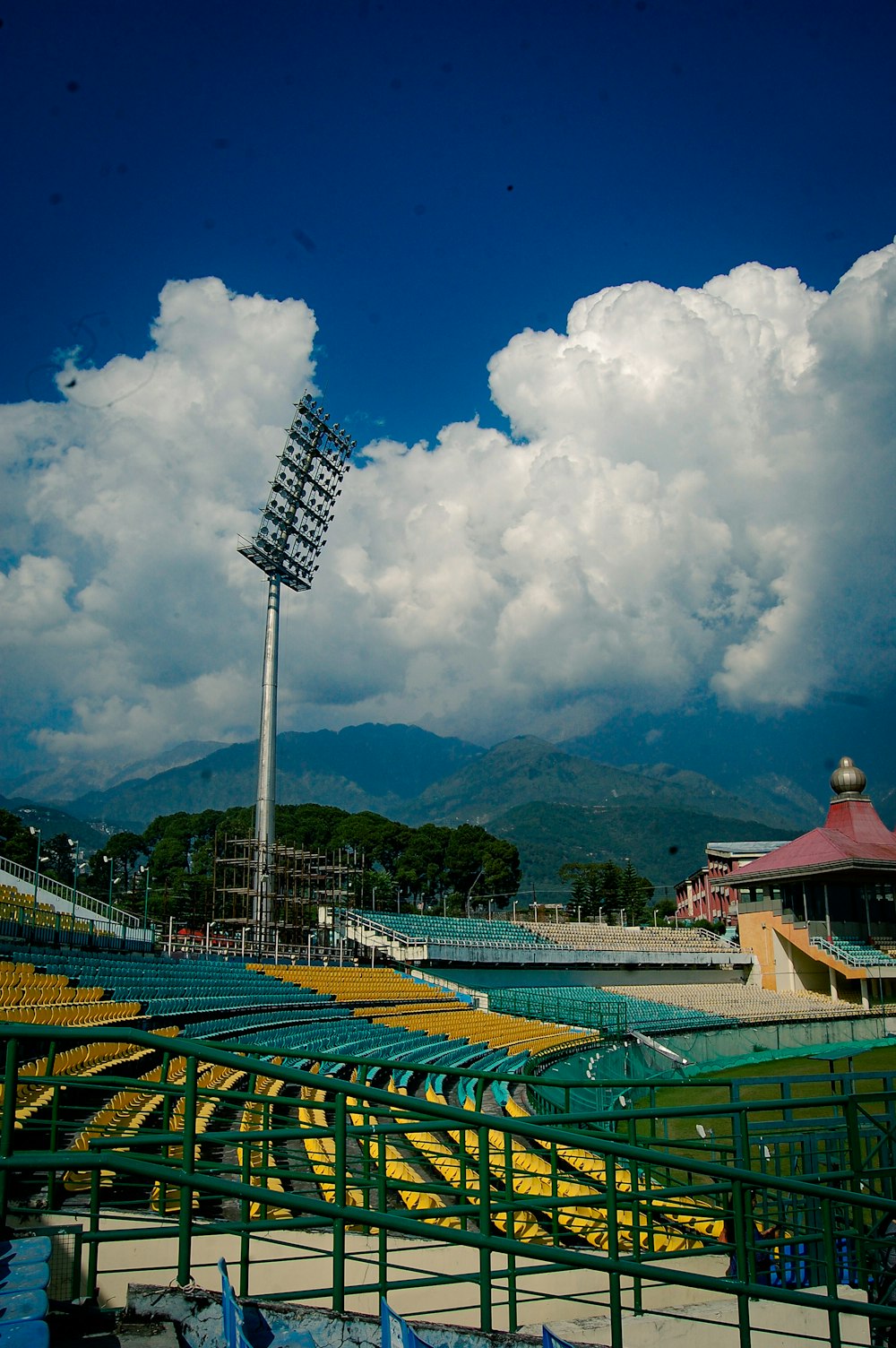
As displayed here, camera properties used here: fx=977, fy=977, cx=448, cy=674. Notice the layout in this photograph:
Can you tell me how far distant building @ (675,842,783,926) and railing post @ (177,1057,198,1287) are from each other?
87.1m

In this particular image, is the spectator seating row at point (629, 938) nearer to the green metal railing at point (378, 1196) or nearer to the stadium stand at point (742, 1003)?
the stadium stand at point (742, 1003)

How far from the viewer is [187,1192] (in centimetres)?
376

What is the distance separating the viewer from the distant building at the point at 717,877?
104 metres

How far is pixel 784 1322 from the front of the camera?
6.46m

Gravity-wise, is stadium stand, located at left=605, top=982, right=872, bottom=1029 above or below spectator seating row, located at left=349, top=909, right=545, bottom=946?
below

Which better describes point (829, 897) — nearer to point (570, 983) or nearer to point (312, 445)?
point (570, 983)

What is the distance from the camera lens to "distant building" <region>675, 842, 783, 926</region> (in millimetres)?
103500

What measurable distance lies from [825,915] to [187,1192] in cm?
4723

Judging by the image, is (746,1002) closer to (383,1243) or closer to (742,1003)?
(742,1003)

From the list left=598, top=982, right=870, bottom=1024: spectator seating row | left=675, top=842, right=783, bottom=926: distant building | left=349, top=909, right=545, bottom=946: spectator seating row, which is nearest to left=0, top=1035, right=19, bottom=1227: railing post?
left=598, top=982, right=870, bottom=1024: spectator seating row

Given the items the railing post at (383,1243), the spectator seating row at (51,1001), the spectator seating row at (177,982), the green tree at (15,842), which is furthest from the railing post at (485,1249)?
the green tree at (15,842)

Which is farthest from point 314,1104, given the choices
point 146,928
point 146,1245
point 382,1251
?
point 146,928

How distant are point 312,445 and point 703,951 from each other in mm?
33969

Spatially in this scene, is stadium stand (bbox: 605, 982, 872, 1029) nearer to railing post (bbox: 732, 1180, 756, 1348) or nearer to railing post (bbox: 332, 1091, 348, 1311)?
railing post (bbox: 732, 1180, 756, 1348)
